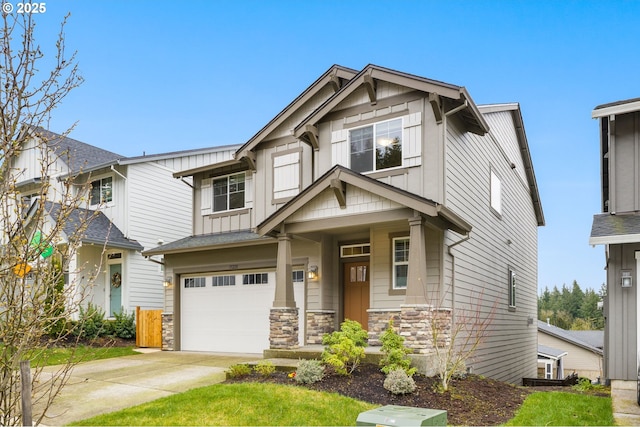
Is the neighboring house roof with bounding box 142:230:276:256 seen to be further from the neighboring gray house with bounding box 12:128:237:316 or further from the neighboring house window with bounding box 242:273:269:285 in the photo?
the neighboring gray house with bounding box 12:128:237:316

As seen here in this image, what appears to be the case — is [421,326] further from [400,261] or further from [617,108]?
[617,108]

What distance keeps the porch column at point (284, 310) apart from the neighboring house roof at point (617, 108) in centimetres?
708

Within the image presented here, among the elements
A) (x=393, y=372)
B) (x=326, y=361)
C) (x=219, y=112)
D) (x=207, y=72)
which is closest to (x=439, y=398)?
(x=393, y=372)

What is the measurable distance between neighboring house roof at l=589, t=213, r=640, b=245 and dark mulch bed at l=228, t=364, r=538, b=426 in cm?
323

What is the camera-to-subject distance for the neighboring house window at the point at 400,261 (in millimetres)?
12484

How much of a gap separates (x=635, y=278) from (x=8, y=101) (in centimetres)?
1033

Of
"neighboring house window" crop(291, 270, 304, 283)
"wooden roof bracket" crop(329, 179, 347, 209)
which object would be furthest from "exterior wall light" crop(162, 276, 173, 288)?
"wooden roof bracket" crop(329, 179, 347, 209)

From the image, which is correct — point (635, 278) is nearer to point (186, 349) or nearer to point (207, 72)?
point (186, 349)

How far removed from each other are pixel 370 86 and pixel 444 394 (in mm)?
7114

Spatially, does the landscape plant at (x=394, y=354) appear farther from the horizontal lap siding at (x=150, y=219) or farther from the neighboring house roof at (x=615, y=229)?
the horizontal lap siding at (x=150, y=219)

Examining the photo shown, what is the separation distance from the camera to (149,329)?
1738 centimetres

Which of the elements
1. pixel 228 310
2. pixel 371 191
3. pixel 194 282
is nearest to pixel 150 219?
pixel 194 282

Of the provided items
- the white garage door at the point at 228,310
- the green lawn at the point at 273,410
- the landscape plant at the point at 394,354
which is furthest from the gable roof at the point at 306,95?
the green lawn at the point at 273,410

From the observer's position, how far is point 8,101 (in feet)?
13.0
